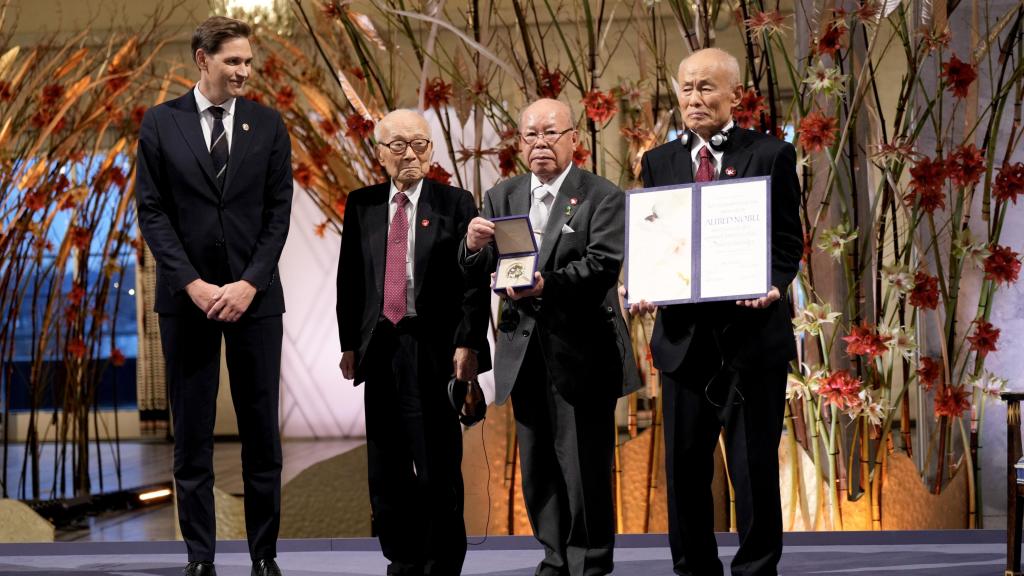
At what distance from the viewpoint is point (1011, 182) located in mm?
3906

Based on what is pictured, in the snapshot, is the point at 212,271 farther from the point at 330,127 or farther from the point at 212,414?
the point at 330,127

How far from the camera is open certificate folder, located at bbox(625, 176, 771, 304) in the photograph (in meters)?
2.62

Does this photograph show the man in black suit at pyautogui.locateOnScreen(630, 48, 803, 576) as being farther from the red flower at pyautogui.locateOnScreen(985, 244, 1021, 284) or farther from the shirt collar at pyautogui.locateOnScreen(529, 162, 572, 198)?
the red flower at pyautogui.locateOnScreen(985, 244, 1021, 284)

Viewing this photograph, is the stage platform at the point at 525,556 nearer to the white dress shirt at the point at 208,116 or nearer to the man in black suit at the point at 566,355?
the man in black suit at the point at 566,355

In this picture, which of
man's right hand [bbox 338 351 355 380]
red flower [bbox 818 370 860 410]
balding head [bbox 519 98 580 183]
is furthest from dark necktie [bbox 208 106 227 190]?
red flower [bbox 818 370 860 410]

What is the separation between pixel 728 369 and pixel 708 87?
625 mm

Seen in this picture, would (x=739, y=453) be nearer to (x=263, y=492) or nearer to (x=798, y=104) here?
(x=263, y=492)

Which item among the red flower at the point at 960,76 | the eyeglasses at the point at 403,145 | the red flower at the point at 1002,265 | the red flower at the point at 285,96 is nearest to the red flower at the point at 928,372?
the red flower at the point at 1002,265

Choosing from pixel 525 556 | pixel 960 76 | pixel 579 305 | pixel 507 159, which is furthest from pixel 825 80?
pixel 525 556

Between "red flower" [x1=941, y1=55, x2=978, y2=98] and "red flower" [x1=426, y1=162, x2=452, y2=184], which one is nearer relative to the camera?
"red flower" [x1=941, y1=55, x2=978, y2=98]

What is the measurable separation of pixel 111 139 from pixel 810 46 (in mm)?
6396

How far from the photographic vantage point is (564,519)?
2967mm

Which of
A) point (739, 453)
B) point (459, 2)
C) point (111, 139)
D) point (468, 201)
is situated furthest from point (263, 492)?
point (111, 139)

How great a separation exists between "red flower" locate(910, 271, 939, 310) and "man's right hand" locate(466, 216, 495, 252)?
5.48ft
